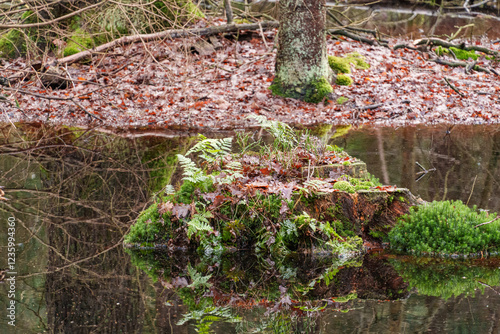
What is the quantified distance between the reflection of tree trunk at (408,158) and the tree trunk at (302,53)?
8.01ft

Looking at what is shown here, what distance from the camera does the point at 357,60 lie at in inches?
586

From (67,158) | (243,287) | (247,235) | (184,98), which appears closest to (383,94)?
(184,98)

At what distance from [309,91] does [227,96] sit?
194cm

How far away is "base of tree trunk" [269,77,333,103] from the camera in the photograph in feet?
42.3

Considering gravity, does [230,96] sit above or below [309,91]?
below

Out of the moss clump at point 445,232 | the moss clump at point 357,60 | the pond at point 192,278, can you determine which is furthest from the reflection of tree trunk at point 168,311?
the moss clump at point 357,60

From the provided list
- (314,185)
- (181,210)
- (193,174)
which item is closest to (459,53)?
(314,185)

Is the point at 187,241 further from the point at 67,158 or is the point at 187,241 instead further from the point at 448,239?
the point at 67,158

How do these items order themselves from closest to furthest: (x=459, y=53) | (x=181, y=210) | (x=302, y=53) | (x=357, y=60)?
(x=181, y=210) < (x=302, y=53) < (x=357, y=60) < (x=459, y=53)

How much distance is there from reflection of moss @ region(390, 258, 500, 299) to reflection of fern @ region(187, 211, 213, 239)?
1.90 m

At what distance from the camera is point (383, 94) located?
13.3 meters

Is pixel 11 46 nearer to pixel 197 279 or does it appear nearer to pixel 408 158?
pixel 408 158

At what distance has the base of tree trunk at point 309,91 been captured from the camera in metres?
12.9

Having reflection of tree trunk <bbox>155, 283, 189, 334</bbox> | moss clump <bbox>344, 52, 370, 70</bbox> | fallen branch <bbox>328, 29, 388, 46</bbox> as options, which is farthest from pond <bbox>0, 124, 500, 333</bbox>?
fallen branch <bbox>328, 29, 388, 46</bbox>
